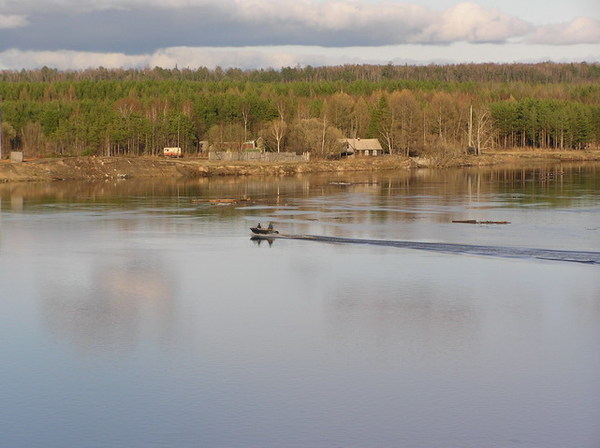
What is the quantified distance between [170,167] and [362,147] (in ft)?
109

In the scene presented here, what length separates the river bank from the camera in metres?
77.3

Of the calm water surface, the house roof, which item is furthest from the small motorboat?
the house roof

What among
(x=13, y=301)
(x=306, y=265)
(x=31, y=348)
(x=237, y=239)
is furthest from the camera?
(x=237, y=239)

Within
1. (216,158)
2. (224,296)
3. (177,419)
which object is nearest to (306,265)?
(224,296)

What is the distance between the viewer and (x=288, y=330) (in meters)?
20.4

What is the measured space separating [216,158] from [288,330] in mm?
77569

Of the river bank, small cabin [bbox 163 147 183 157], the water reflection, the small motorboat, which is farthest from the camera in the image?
small cabin [bbox 163 147 183 157]

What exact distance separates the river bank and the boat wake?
1896 inches

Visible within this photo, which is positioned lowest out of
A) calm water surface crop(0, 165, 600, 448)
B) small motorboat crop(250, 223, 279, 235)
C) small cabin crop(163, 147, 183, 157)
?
calm water surface crop(0, 165, 600, 448)

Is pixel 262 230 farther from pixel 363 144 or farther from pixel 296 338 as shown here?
pixel 363 144

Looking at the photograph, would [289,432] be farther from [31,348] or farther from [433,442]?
[31,348]

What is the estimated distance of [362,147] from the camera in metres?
110

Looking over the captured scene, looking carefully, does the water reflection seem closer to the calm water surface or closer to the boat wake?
the calm water surface

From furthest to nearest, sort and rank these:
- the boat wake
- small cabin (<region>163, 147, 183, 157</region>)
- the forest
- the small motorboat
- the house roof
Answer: the house roof
the forest
small cabin (<region>163, 147, 183, 157</region>)
the small motorboat
the boat wake
